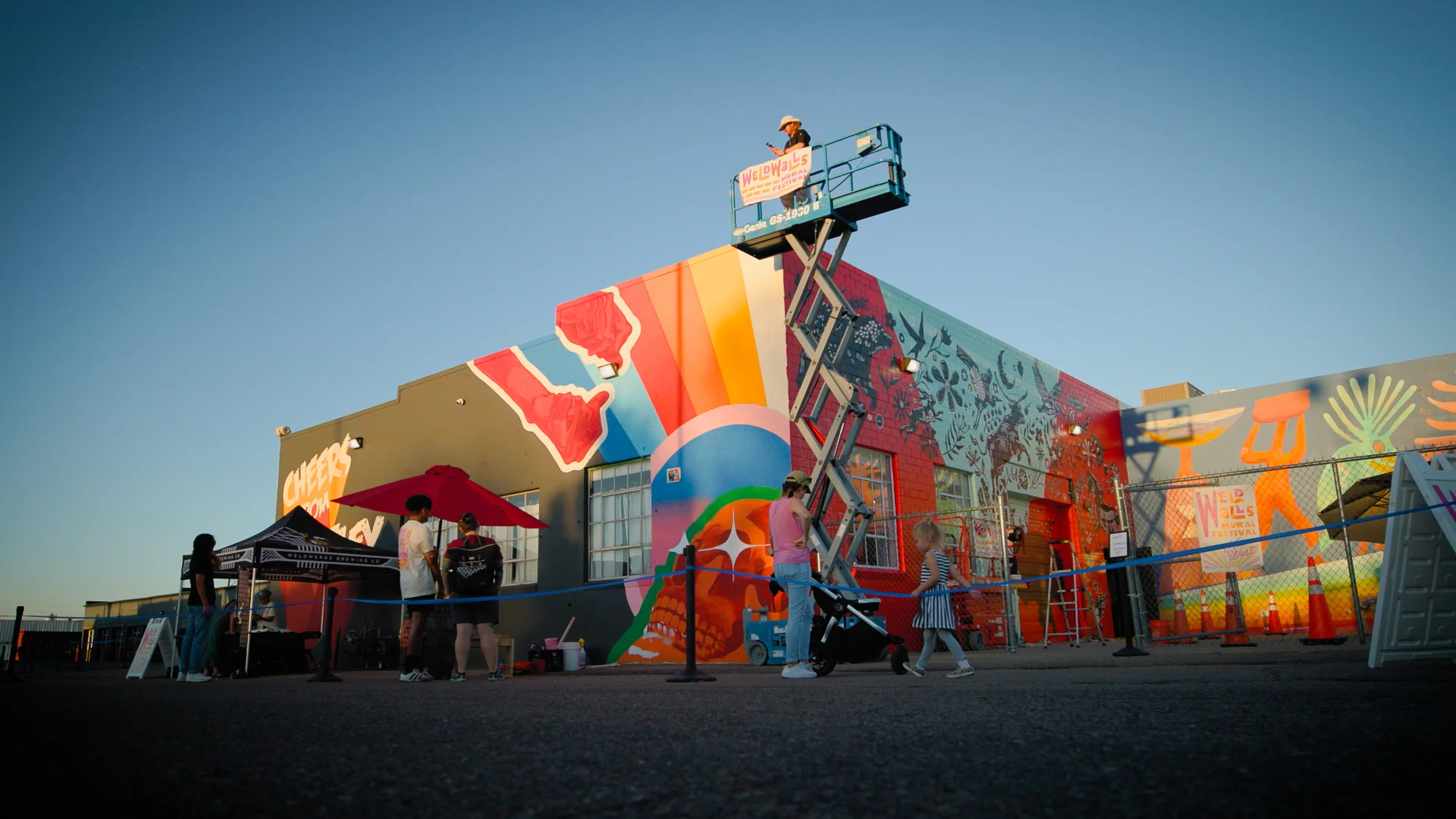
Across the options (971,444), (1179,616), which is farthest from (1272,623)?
(971,444)

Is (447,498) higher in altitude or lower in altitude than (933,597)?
higher

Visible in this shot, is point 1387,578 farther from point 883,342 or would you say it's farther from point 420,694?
point 883,342

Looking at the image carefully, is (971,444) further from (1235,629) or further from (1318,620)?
(1318,620)

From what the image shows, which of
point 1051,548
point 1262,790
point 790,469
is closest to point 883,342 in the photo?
point 790,469

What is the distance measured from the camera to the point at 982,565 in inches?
570

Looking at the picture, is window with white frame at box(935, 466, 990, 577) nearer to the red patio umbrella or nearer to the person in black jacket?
the red patio umbrella

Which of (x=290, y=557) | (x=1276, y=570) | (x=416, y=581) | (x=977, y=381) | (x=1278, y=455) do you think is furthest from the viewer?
(x=1278, y=455)

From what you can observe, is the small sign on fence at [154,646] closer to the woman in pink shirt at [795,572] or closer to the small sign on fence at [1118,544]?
the woman in pink shirt at [795,572]

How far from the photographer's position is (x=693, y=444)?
13023mm

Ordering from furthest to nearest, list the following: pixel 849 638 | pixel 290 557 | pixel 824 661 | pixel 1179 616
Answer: pixel 1179 616 < pixel 290 557 < pixel 849 638 < pixel 824 661

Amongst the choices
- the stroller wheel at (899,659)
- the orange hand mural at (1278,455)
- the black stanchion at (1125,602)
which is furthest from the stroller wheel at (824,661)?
the orange hand mural at (1278,455)

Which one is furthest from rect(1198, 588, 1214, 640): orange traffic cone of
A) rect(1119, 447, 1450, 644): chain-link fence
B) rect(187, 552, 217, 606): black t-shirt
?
rect(187, 552, 217, 606): black t-shirt

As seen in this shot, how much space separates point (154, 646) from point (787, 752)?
12816 millimetres

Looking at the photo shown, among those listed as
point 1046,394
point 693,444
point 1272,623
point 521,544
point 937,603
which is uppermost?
point 1046,394
